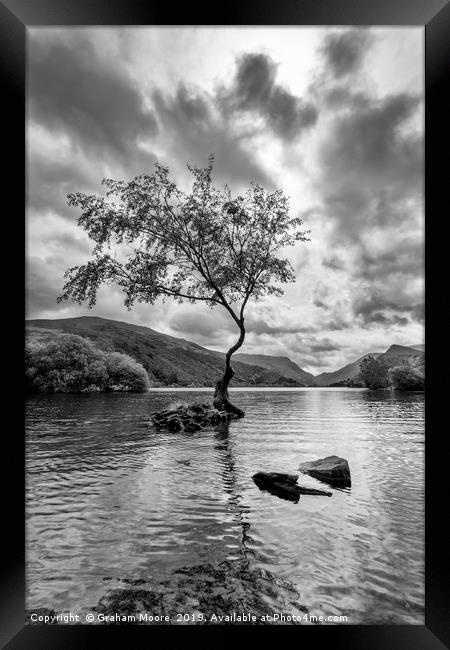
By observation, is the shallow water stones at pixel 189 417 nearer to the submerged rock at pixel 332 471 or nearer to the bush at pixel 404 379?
the submerged rock at pixel 332 471

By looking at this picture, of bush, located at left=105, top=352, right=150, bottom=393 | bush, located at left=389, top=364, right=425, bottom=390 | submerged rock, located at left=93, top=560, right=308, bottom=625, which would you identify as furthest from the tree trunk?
bush, located at left=389, top=364, right=425, bottom=390

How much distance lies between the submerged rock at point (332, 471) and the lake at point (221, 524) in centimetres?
33

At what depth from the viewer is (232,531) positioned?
17.9 ft

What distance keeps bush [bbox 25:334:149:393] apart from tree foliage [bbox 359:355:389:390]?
26.1 metres

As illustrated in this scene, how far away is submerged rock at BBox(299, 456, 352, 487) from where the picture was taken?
8188 millimetres

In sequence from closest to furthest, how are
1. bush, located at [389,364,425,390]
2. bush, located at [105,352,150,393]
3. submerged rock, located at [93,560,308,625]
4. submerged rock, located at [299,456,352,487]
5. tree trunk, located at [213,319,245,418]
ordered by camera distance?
submerged rock, located at [93,560,308,625], submerged rock, located at [299,456,352,487], tree trunk, located at [213,319,245,418], bush, located at [105,352,150,393], bush, located at [389,364,425,390]

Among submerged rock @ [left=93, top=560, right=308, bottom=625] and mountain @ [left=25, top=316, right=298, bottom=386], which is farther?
mountain @ [left=25, top=316, right=298, bottom=386]

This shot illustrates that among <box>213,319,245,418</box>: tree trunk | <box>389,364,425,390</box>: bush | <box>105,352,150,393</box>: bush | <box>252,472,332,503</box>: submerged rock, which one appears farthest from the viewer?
<box>389,364,425,390</box>: bush

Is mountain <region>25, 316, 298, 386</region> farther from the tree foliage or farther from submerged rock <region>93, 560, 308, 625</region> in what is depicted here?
submerged rock <region>93, 560, 308, 625</region>

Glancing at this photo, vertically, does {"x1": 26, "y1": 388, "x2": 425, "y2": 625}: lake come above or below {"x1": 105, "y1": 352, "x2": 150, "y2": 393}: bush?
below
